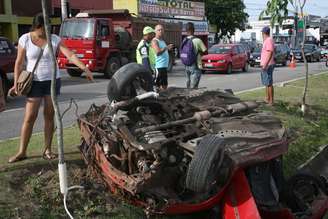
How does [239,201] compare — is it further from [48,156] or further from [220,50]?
[220,50]

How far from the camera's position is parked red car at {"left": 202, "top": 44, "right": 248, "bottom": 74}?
25086mm

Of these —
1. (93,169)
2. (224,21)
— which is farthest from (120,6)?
(93,169)

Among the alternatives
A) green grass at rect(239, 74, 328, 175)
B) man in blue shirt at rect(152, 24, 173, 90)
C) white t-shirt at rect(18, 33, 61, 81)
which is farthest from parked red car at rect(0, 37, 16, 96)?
white t-shirt at rect(18, 33, 61, 81)

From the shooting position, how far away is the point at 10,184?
5012 mm

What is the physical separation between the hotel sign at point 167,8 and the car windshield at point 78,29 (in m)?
22.8

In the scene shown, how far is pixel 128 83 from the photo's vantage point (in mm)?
5414

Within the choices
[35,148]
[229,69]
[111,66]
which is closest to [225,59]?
[229,69]

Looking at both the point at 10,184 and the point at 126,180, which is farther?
the point at 10,184

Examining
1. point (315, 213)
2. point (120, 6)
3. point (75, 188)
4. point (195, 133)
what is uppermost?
point (120, 6)

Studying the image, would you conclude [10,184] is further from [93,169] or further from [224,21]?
[224,21]

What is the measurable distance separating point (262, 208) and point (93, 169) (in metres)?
1.70

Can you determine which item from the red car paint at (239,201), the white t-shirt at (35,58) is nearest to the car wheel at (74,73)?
the white t-shirt at (35,58)

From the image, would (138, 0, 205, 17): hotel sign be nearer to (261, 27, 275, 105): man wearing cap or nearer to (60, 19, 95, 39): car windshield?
(60, 19, 95, 39): car windshield

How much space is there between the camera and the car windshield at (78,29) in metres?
21.1
